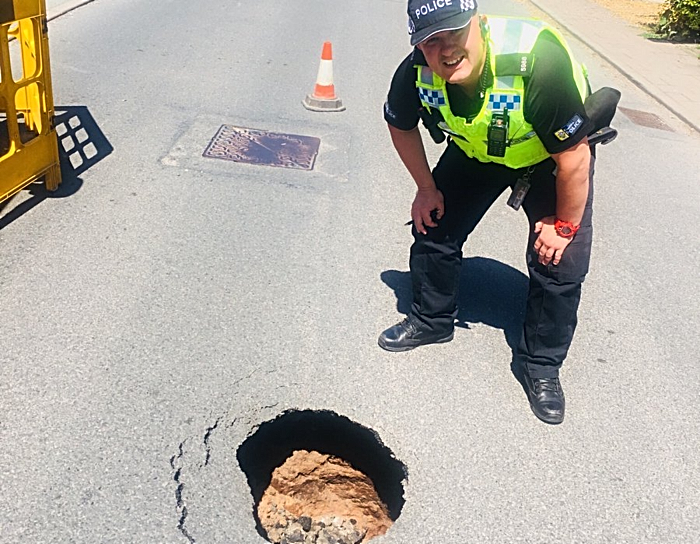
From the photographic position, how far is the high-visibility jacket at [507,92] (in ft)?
8.55

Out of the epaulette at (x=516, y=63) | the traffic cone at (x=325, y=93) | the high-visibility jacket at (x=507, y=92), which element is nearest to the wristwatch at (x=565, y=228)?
the high-visibility jacket at (x=507, y=92)

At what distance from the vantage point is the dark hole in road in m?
2.94

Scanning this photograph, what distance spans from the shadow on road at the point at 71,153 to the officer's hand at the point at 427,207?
8.44ft

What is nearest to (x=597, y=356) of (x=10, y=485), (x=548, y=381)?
(x=548, y=381)

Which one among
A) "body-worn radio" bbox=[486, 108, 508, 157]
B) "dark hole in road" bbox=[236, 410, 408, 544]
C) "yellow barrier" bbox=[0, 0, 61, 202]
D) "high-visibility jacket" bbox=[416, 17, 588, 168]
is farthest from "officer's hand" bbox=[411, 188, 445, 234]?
"yellow barrier" bbox=[0, 0, 61, 202]

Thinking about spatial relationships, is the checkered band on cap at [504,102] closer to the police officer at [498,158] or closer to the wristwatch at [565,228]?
the police officer at [498,158]

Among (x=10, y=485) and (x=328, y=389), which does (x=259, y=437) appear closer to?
(x=328, y=389)

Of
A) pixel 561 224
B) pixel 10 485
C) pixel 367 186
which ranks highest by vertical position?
pixel 561 224

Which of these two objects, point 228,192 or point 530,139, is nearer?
point 530,139

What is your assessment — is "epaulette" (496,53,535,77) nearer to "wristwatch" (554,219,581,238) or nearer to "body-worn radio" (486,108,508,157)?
"body-worn radio" (486,108,508,157)

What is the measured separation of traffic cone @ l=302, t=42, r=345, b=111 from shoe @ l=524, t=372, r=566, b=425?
4.56 meters

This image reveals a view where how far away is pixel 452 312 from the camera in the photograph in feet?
12.2

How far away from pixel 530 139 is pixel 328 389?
143 cm

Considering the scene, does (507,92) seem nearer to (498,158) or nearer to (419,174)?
(498,158)
